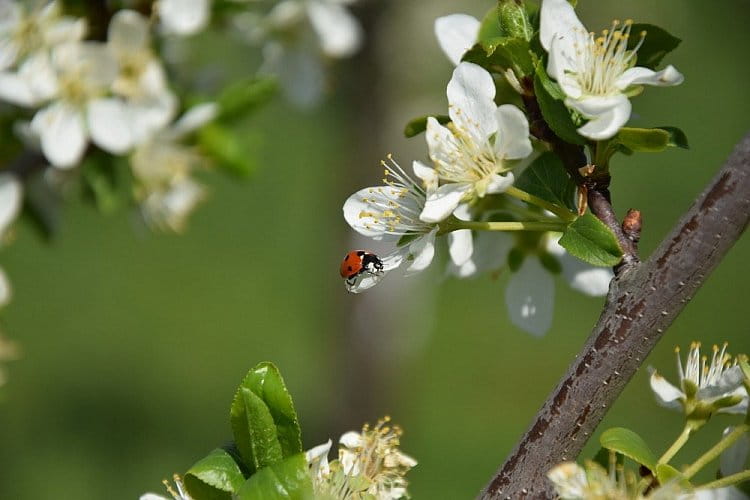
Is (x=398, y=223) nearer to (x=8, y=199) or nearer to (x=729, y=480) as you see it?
(x=729, y=480)

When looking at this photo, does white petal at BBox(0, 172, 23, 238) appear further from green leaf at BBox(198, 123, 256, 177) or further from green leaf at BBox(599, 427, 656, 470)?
green leaf at BBox(599, 427, 656, 470)

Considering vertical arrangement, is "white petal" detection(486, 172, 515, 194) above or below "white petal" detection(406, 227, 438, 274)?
above

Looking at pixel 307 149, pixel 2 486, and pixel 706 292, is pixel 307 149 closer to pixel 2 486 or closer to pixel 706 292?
pixel 706 292

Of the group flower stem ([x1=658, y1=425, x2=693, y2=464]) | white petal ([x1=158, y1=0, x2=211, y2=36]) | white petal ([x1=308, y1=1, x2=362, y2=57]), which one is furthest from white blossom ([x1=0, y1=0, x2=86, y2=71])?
Answer: flower stem ([x1=658, y1=425, x2=693, y2=464])

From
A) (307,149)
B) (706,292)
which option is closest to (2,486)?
(706,292)

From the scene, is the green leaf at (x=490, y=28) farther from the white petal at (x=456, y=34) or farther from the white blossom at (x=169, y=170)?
the white blossom at (x=169, y=170)

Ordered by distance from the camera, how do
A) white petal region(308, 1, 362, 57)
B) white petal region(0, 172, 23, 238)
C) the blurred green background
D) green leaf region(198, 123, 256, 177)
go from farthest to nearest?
the blurred green background, white petal region(308, 1, 362, 57), green leaf region(198, 123, 256, 177), white petal region(0, 172, 23, 238)
